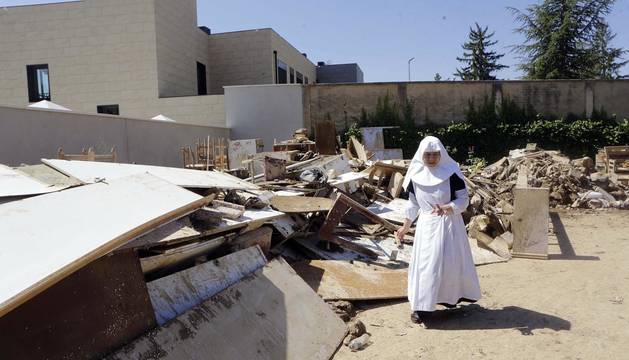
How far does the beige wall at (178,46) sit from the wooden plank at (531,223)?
1848 centimetres

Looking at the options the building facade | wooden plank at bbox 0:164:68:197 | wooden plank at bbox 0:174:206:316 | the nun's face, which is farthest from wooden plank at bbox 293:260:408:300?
the building facade

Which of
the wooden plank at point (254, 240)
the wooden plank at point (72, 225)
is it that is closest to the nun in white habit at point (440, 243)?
the wooden plank at point (254, 240)

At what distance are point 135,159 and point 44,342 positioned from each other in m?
12.7

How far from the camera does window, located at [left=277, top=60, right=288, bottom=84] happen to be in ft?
92.5

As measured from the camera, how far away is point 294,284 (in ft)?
14.4

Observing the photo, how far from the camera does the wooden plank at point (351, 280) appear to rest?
513 cm

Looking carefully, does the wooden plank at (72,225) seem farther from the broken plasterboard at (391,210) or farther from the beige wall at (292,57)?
the beige wall at (292,57)

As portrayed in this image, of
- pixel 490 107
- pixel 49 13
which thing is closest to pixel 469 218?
pixel 490 107

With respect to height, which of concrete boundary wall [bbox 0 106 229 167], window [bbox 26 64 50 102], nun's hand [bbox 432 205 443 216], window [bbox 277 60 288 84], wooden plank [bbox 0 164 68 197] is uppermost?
window [bbox 277 60 288 84]

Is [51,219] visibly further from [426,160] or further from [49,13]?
[49,13]

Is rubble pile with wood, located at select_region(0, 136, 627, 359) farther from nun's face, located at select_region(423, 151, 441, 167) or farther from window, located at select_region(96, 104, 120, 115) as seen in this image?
window, located at select_region(96, 104, 120, 115)

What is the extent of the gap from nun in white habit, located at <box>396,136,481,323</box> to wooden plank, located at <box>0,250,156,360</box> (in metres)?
2.47

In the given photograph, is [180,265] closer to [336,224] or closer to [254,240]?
A: [254,240]

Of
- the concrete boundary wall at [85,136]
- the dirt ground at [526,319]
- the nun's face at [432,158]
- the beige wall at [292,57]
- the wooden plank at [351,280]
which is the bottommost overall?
the dirt ground at [526,319]
